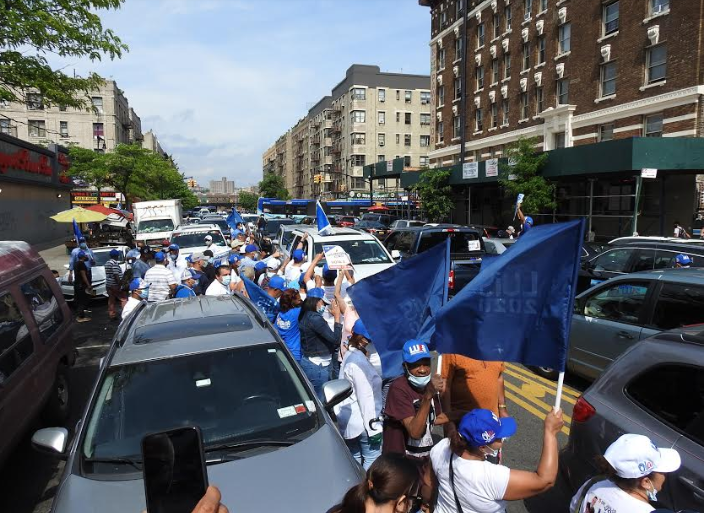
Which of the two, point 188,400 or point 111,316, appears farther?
point 111,316

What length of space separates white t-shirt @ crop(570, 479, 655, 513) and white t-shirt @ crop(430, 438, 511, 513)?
0.39 meters

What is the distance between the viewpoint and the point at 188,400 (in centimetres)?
357

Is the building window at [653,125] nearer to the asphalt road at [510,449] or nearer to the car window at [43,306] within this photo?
the asphalt road at [510,449]

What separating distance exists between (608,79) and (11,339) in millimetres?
30122

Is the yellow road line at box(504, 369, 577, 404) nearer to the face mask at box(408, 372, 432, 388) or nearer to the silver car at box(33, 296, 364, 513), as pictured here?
the face mask at box(408, 372, 432, 388)

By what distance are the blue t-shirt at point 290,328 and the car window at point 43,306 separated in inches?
109

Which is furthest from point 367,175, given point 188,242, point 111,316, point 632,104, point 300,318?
point 300,318

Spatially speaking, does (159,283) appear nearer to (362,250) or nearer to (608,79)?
(362,250)

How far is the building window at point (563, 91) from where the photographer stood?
102ft

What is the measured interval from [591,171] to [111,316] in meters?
19.9

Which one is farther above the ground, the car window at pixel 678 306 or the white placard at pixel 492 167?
the white placard at pixel 492 167

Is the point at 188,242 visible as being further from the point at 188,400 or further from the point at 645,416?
the point at 645,416

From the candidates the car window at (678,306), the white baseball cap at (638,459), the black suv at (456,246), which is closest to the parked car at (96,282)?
the black suv at (456,246)

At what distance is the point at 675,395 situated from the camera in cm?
322
